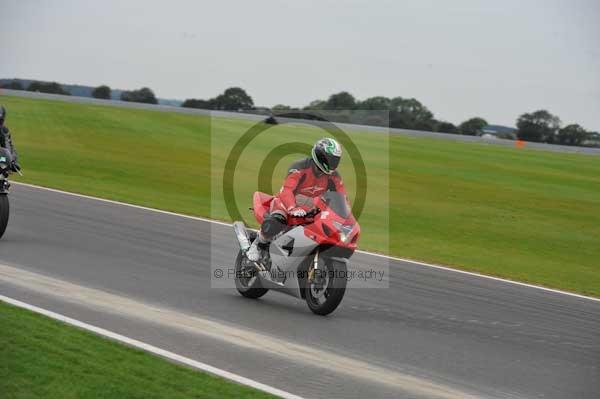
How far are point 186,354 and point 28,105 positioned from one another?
49115mm

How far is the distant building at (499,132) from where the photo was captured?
59.1 meters

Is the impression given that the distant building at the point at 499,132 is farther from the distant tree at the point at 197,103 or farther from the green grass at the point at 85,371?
the green grass at the point at 85,371

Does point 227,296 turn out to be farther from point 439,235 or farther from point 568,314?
point 439,235

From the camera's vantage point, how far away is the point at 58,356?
680cm

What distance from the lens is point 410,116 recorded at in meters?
62.3

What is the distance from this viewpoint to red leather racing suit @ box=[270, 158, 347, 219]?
9.95m

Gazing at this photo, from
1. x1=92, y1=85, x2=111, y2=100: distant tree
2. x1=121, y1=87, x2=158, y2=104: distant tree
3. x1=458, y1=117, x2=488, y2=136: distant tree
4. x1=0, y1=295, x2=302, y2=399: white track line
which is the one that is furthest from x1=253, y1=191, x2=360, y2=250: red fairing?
x1=92, y1=85, x2=111, y2=100: distant tree

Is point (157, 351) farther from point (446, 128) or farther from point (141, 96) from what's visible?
point (141, 96)

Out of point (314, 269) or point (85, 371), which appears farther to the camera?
point (314, 269)

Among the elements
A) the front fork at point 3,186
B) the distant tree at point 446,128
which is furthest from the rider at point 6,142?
the distant tree at point 446,128

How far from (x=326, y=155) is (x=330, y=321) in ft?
6.05

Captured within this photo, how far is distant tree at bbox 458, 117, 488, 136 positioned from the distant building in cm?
57

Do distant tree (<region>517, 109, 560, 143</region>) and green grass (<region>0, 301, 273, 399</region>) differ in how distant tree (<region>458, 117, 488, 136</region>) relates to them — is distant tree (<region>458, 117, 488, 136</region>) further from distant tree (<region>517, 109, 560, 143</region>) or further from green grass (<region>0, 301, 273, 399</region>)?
green grass (<region>0, 301, 273, 399</region>)

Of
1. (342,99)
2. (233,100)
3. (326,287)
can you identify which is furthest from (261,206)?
(233,100)
